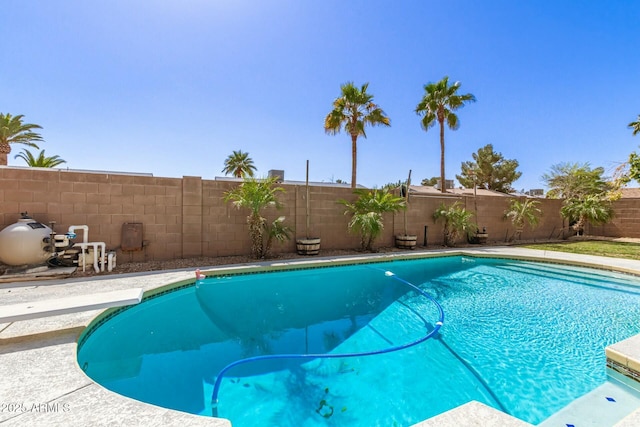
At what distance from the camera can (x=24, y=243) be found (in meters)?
5.29

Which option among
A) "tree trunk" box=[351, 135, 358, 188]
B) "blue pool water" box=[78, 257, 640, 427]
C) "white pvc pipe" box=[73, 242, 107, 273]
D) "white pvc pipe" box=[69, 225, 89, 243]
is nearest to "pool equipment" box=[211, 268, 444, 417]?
"blue pool water" box=[78, 257, 640, 427]

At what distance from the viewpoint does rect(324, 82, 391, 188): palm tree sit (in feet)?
40.1

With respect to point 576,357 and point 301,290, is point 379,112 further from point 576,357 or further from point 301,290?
point 576,357

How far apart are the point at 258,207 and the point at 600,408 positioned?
6.54 m

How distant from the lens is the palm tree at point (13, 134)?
44.8 feet

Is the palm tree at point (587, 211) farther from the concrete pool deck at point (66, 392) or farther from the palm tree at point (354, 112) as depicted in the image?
the concrete pool deck at point (66, 392)

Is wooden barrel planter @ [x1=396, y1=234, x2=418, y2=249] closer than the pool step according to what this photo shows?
No

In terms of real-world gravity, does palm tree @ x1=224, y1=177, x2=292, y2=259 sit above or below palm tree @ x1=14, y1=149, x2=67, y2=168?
below

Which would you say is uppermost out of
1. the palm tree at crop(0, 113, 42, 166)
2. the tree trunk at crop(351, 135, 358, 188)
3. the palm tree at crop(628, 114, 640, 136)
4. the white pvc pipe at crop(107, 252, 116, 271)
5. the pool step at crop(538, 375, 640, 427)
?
the palm tree at crop(0, 113, 42, 166)

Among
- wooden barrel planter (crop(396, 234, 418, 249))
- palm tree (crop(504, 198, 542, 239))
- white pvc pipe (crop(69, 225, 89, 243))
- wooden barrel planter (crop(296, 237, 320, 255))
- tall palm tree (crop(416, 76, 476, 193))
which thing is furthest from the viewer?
tall palm tree (crop(416, 76, 476, 193))

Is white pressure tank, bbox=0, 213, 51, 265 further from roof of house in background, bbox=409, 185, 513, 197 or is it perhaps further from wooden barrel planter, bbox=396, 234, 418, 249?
roof of house in background, bbox=409, 185, 513, 197

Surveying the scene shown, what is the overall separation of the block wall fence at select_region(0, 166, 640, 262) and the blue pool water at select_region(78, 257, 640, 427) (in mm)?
2005

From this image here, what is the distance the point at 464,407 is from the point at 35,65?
10.6 meters

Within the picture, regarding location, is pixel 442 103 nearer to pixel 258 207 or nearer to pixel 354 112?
pixel 354 112
